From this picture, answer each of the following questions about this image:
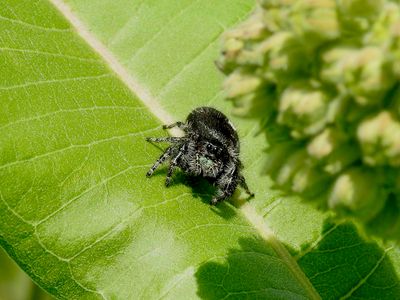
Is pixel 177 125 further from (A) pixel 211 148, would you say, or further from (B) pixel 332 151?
(B) pixel 332 151

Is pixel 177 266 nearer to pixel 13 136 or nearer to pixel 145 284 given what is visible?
pixel 145 284

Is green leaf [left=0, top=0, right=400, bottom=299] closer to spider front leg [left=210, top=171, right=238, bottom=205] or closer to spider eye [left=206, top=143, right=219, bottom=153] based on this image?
spider front leg [left=210, top=171, right=238, bottom=205]

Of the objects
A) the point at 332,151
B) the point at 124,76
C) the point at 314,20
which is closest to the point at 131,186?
the point at 124,76

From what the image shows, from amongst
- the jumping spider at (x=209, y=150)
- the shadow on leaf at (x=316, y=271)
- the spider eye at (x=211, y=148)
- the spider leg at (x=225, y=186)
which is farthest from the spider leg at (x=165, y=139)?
the shadow on leaf at (x=316, y=271)

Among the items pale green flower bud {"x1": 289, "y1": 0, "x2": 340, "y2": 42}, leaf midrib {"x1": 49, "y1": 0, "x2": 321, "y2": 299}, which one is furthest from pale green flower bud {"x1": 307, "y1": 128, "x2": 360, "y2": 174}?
leaf midrib {"x1": 49, "y1": 0, "x2": 321, "y2": 299}

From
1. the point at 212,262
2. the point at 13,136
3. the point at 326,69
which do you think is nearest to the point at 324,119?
the point at 326,69
